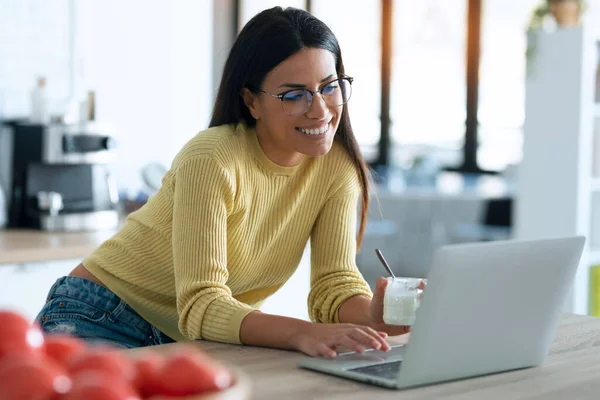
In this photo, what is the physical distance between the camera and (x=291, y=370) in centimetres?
142

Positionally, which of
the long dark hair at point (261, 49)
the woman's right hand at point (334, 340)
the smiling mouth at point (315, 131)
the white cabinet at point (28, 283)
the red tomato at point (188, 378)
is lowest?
the white cabinet at point (28, 283)

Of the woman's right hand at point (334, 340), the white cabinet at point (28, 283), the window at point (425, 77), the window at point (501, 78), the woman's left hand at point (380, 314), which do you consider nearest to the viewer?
the woman's right hand at point (334, 340)

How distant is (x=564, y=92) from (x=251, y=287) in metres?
2.92

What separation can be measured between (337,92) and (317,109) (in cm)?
8

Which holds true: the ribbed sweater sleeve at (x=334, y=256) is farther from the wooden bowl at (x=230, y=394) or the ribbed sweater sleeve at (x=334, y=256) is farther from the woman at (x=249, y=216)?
the wooden bowl at (x=230, y=394)

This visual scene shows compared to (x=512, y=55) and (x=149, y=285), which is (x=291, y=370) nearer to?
(x=149, y=285)

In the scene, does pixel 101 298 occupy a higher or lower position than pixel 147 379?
lower

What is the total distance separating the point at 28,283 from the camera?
2.85m

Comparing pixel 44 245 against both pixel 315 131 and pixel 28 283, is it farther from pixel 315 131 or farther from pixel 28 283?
pixel 315 131

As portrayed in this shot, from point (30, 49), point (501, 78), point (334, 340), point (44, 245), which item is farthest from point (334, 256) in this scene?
point (501, 78)

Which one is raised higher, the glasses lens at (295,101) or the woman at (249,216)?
the glasses lens at (295,101)

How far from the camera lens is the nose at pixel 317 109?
1798 mm

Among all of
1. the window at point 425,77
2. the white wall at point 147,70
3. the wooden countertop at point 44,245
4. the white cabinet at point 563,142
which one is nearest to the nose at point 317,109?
the wooden countertop at point 44,245

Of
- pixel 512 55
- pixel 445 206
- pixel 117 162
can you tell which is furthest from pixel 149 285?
pixel 512 55
